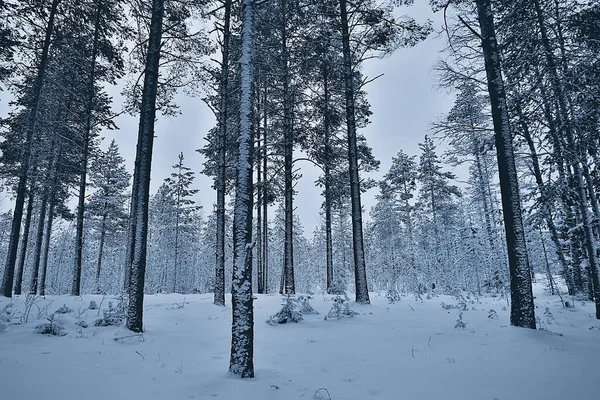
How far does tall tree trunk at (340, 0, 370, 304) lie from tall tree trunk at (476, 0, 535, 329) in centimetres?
455

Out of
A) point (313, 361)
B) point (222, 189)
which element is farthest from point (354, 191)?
point (313, 361)

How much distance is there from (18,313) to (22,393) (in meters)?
5.49

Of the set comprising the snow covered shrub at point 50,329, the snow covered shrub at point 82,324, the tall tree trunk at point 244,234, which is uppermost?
the tall tree trunk at point 244,234

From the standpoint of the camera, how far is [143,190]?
724cm

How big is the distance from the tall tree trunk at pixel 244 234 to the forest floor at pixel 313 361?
392 mm

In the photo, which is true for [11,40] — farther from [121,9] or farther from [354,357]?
[354,357]

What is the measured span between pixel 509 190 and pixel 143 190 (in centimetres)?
905

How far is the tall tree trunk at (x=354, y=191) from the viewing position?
1088 centimetres

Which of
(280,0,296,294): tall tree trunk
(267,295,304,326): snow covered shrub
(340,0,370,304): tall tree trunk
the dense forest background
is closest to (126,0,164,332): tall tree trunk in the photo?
the dense forest background

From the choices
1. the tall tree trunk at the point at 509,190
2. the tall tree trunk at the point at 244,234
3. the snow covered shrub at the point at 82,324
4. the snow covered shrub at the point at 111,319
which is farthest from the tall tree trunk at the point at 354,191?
the snow covered shrub at the point at 82,324

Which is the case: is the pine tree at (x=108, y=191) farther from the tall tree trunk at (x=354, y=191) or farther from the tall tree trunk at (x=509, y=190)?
the tall tree trunk at (x=509, y=190)

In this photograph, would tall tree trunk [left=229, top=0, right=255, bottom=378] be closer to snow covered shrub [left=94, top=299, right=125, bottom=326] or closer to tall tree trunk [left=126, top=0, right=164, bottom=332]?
tall tree trunk [left=126, top=0, right=164, bottom=332]

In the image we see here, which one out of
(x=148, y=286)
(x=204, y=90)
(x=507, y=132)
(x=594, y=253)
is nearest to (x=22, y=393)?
(x=204, y=90)

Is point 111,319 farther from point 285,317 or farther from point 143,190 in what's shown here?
point 285,317
